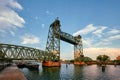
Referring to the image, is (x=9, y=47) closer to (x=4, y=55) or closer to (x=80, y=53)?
(x=4, y=55)

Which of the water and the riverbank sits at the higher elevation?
the riverbank

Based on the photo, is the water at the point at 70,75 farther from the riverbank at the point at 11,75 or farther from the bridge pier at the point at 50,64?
the bridge pier at the point at 50,64

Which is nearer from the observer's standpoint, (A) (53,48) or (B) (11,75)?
(B) (11,75)

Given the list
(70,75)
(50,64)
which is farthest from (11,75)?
(50,64)

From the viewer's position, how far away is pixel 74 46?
174m

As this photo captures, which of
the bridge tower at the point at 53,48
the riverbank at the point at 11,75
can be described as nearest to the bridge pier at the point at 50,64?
the bridge tower at the point at 53,48

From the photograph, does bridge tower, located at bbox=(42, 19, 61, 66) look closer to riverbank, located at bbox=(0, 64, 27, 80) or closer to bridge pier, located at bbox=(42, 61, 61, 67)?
bridge pier, located at bbox=(42, 61, 61, 67)

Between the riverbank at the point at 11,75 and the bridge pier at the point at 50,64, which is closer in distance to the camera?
the riverbank at the point at 11,75

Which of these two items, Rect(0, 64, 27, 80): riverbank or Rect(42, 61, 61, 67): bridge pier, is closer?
Rect(0, 64, 27, 80): riverbank

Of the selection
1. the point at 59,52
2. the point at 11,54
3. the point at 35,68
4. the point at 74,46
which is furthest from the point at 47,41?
the point at 74,46

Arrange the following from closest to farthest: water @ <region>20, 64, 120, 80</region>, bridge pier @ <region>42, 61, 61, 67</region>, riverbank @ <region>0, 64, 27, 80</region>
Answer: riverbank @ <region>0, 64, 27, 80</region> → water @ <region>20, 64, 120, 80</region> → bridge pier @ <region>42, 61, 61, 67</region>

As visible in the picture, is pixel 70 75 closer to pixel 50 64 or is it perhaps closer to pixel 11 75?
pixel 11 75

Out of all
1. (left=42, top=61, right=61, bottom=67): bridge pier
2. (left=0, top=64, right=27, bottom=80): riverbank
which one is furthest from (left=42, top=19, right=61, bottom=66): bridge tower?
(left=0, top=64, right=27, bottom=80): riverbank

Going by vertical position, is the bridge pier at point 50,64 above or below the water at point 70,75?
above
